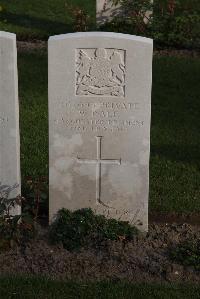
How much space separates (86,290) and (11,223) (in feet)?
3.29

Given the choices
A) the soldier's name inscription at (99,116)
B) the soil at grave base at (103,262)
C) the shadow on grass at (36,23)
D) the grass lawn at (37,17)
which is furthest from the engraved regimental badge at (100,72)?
the shadow on grass at (36,23)

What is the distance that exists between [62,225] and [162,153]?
2.66 m

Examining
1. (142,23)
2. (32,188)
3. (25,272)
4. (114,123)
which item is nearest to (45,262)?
(25,272)

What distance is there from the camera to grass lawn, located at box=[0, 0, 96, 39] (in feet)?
47.5

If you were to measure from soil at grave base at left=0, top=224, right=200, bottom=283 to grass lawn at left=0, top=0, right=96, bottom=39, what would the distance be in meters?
8.18

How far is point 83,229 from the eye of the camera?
6.39m

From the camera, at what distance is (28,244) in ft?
21.3

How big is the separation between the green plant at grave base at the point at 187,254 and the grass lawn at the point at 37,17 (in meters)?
8.38

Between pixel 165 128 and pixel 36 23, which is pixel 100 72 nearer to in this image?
pixel 165 128

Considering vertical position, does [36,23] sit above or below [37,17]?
below

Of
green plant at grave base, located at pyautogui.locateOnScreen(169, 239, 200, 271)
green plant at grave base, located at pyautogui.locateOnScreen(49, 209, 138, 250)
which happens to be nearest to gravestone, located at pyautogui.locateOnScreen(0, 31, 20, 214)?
green plant at grave base, located at pyautogui.locateOnScreen(49, 209, 138, 250)

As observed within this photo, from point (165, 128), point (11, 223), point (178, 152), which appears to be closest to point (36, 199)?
point (11, 223)

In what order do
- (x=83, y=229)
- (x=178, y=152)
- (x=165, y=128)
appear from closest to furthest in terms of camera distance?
(x=83, y=229), (x=178, y=152), (x=165, y=128)

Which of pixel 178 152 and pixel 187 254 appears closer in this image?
pixel 187 254
